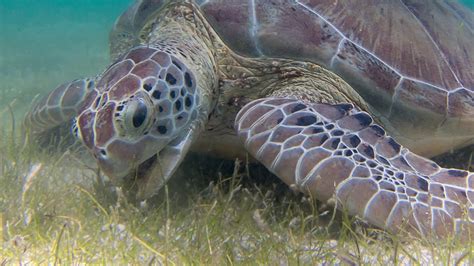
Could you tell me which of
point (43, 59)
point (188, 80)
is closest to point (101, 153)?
point (188, 80)

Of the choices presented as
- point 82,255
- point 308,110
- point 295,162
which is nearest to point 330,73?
point 308,110

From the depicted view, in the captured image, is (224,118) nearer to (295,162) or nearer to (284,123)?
(284,123)

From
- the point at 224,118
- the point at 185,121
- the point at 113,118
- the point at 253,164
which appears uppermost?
the point at 113,118

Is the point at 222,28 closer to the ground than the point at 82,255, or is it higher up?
higher up

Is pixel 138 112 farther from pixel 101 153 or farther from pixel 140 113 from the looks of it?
pixel 101 153

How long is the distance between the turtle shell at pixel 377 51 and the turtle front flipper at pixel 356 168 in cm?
52

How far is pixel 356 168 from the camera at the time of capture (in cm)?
264

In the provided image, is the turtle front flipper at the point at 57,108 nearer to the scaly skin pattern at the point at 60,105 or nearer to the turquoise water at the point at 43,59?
the scaly skin pattern at the point at 60,105

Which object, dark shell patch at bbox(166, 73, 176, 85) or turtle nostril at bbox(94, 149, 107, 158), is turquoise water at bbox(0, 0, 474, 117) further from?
turtle nostril at bbox(94, 149, 107, 158)

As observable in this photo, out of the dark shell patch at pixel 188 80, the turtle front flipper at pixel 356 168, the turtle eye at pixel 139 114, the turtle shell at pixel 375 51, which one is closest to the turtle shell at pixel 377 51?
the turtle shell at pixel 375 51

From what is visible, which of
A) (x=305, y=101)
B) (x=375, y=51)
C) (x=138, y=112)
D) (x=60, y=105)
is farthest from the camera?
(x=60, y=105)

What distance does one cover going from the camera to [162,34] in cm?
391

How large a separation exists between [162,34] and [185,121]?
1.20 metres

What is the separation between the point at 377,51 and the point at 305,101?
0.78 meters
